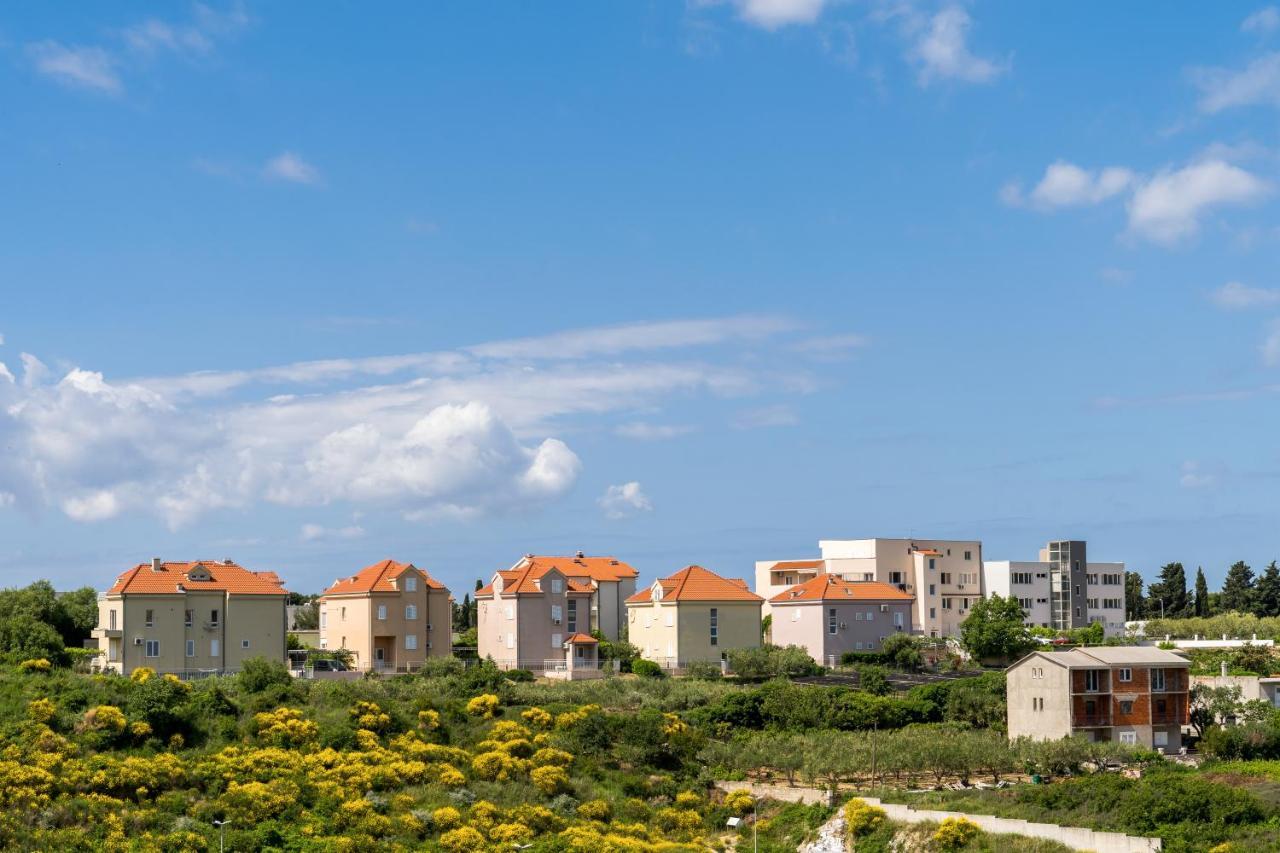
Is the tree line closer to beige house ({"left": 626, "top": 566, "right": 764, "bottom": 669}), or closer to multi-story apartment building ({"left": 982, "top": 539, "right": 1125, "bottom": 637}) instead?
multi-story apartment building ({"left": 982, "top": 539, "right": 1125, "bottom": 637})

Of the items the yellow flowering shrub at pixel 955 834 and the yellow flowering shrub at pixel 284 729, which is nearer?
the yellow flowering shrub at pixel 955 834

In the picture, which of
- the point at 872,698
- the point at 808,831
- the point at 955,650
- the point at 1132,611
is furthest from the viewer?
the point at 1132,611

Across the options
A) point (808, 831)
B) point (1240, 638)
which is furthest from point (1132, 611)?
point (808, 831)

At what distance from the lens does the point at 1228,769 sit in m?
57.2

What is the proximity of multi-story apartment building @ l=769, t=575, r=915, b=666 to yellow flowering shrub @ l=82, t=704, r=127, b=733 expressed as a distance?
47.9 m

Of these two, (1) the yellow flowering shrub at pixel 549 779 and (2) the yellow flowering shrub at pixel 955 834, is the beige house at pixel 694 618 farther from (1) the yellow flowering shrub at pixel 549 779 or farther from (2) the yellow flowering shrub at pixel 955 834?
(2) the yellow flowering shrub at pixel 955 834

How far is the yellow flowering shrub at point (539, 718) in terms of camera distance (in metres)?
62.9

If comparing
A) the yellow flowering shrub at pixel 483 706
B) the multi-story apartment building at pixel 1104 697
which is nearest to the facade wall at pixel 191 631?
the yellow flowering shrub at pixel 483 706

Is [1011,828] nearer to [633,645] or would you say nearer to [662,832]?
[662,832]

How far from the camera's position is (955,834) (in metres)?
49.7

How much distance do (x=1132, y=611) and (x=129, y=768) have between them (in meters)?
106

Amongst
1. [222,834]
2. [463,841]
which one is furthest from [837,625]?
[222,834]

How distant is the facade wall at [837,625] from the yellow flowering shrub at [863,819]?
1573 inches

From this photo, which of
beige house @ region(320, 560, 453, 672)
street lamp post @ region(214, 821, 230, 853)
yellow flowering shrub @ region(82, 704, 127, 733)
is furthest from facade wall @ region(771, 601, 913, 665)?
street lamp post @ region(214, 821, 230, 853)
